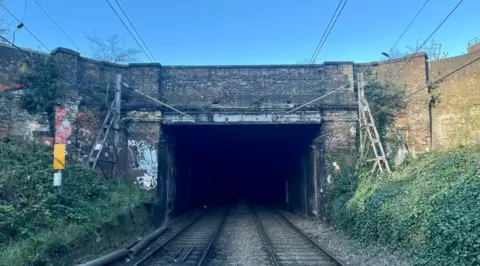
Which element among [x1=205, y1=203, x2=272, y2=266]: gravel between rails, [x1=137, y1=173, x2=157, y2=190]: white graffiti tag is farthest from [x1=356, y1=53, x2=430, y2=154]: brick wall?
[x1=137, y1=173, x2=157, y2=190]: white graffiti tag

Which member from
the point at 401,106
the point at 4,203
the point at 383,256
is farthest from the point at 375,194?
the point at 4,203

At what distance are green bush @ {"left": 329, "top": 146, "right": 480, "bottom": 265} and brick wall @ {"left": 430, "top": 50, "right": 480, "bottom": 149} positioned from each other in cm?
218

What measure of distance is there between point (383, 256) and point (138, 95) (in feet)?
36.6

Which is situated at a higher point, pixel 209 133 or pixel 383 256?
pixel 209 133

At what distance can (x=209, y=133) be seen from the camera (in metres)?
19.1

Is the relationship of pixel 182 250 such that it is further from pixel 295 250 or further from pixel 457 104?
pixel 457 104

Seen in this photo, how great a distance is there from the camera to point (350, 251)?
10.3m

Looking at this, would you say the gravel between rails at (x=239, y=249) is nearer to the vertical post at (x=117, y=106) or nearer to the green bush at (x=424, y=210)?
the green bush at (x=424, y=210)

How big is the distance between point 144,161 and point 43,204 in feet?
21.3

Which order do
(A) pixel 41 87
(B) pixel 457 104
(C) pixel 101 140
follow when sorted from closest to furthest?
(A) pixel 41 87 < (B) pixel 457 104 < (C) pixel 101 140

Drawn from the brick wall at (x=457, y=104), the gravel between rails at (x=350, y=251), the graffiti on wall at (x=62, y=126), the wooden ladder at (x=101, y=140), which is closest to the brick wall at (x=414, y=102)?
the brick wall at (x=457, y=104)

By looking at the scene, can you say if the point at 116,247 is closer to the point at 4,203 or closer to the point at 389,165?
the point at 4,203

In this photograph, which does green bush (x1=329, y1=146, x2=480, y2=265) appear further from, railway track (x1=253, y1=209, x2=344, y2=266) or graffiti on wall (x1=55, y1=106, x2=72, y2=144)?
graffiti on wall (x1=55, y1=106, x2=72, y2=144)

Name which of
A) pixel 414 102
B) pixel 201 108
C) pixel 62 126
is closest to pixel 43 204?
pixel 62 126
